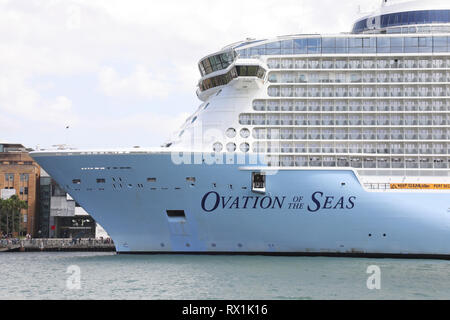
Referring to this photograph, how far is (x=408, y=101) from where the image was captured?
123 ft

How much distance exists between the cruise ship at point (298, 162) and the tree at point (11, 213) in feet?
113

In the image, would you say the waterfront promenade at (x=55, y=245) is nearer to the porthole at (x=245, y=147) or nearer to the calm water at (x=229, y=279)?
the calm water at (x=229, y=279)

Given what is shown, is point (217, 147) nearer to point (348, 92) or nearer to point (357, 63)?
point (348, 92)

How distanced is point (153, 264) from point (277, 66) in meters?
13.7

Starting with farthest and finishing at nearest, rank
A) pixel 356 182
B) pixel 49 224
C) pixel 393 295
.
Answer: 1. pixel 49 224
2. pixel 356 182
3. pixel 393 295

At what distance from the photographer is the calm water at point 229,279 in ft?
73.3

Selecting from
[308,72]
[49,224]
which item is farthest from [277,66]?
[49,224]

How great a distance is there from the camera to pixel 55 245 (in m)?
59.0

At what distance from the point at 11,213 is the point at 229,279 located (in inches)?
1963

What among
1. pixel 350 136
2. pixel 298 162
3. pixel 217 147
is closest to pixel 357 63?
pixel 350 136

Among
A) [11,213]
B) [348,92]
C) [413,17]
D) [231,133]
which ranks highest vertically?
[413,17]

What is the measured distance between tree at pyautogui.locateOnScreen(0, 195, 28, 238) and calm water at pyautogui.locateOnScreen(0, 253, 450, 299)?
35015 mm
